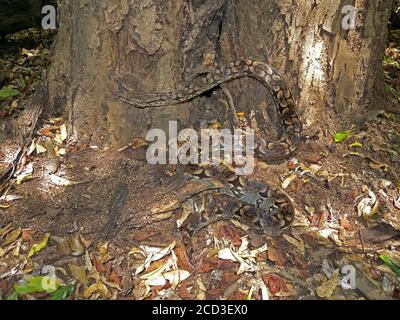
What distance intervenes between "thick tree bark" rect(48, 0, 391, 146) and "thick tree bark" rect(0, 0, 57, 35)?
354 centimetres

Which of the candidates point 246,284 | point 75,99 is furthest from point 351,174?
point 75,99

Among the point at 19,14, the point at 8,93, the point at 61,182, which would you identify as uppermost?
the point at 19,14

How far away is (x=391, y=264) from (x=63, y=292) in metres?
2.83

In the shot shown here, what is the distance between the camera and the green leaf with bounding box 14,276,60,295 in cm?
390

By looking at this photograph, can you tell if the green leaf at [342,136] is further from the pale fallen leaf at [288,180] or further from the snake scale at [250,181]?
the pale fallen leaf at [288,180]

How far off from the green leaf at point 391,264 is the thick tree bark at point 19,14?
7.16 meters

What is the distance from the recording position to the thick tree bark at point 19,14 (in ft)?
27.0

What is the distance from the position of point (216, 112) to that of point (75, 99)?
1592 millimetres

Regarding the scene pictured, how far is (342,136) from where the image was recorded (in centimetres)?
550

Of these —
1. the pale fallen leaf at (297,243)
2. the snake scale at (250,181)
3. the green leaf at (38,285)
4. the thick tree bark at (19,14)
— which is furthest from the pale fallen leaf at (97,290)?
the thick tree bark at (19,14)

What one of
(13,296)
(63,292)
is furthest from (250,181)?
(13,296)

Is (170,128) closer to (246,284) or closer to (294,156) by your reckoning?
(294,156)

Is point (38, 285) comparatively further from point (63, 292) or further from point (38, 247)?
point (38, 247)

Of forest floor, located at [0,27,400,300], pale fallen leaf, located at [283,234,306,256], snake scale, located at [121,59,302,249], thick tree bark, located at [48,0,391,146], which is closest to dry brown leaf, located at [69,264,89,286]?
forest floor, located at [0,27,400,300]
